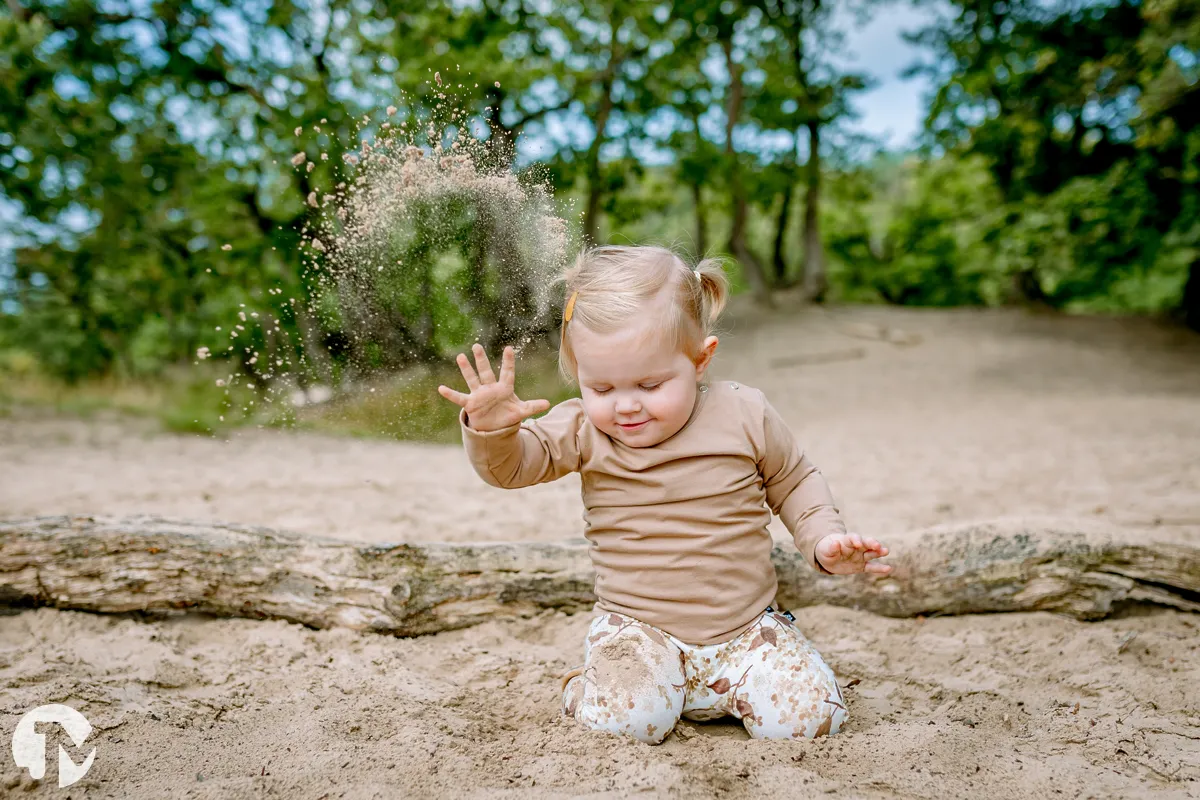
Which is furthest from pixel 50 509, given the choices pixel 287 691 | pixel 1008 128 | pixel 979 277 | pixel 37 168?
pixel 979 277

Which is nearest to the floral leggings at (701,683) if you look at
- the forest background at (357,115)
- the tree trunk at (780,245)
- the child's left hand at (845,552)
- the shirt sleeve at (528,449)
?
the child's left hand at (845,552)

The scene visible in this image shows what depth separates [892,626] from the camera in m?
2.71

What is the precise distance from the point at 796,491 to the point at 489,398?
910 mm

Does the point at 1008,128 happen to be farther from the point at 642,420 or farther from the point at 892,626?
the point at 642,420

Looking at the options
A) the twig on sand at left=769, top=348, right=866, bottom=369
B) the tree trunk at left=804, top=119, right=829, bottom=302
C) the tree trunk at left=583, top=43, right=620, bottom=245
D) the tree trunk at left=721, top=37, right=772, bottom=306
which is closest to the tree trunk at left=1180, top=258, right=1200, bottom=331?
the twig on sand at left=769, top=348, right=866, bottom=369

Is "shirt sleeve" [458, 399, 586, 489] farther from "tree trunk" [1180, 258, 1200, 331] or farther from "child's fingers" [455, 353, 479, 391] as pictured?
"tree trunk" [1180, 258, 1200, 331]

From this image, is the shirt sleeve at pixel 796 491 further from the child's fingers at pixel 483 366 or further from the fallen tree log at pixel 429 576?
the child's fingers at pixel 483 366

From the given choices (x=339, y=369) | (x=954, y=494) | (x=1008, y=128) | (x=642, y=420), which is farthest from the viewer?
(x=1008, y=128)

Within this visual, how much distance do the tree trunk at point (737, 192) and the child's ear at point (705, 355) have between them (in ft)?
35.7

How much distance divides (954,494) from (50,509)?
4744 millimetres

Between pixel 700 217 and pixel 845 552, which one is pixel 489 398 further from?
pixel 700 217

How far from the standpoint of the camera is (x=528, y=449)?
2158 mm

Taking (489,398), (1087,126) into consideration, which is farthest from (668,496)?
(1087,126)

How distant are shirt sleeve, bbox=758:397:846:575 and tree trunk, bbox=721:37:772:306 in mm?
10879
